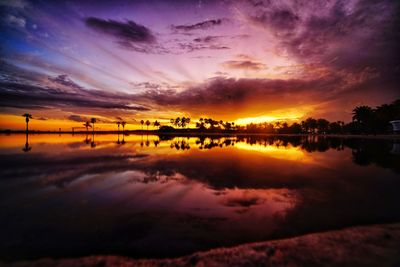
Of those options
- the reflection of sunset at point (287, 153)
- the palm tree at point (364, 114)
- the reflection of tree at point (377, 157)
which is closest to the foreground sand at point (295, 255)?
the reflection of tree at point (377, 157)

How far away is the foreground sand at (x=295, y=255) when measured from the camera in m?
4.74

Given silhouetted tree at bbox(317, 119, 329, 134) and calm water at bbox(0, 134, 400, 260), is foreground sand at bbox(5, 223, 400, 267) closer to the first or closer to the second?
calm water at bbox(0, 134, 400, 260)

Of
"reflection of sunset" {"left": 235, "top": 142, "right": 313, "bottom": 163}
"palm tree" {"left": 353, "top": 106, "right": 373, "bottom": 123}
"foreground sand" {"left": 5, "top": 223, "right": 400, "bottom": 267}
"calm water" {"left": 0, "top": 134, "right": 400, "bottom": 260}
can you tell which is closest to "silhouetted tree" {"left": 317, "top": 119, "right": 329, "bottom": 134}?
"palm tree" {"left": 353, "top": 106, "right": 373, "bottom": 123}

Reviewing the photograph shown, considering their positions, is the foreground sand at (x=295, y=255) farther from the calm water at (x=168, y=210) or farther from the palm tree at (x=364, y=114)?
the palm tree at (x=364, y=114)

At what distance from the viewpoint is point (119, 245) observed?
227 inches

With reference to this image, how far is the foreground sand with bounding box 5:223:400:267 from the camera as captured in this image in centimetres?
474

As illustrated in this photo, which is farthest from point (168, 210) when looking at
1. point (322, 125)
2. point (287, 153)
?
point (322, 125)

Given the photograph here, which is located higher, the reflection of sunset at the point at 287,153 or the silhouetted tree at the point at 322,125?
the silhouetted tree at the point at 322,125

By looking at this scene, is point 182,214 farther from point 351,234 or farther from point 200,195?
point 351,234

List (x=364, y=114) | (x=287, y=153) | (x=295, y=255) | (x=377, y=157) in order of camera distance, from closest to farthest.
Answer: (x=295, y=255) < (x=377, y=157) < (x=287, y=153) < (x=364, y=114)

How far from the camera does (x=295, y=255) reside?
5.04m

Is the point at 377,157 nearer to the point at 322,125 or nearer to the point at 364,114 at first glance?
the point at 364,114

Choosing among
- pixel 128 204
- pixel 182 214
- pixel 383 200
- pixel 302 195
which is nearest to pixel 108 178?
pixel 128 204

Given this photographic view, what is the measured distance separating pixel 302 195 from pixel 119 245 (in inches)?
342
